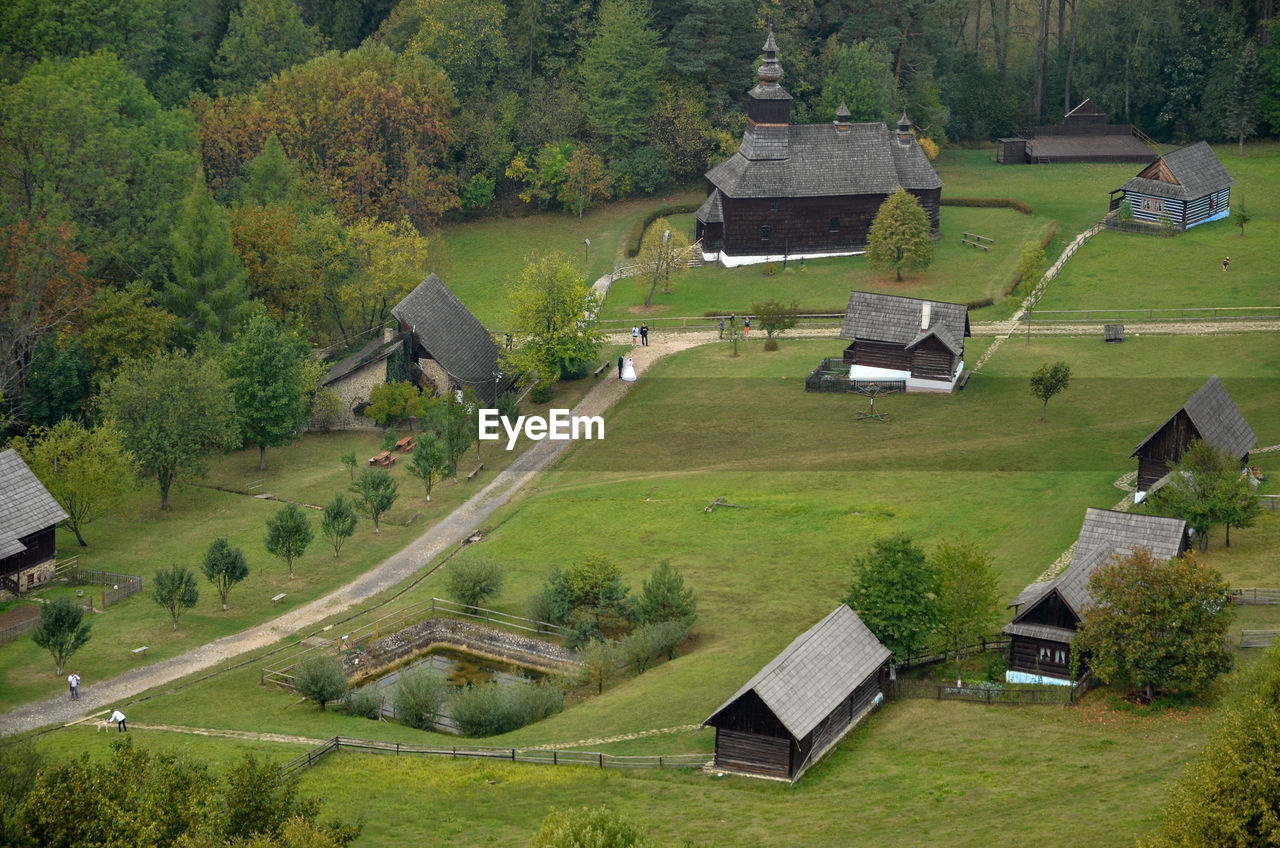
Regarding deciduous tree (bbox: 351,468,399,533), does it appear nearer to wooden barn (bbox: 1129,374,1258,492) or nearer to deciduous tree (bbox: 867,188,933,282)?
wooden barn (bbox: 1129,374,1258,492)

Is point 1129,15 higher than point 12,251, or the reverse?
point 1129,15

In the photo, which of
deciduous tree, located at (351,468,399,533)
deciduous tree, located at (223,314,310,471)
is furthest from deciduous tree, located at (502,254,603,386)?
deciduous tree, located at (351,468,399,533)

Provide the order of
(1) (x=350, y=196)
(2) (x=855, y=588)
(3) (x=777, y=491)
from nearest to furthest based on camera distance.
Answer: (2) (x=855, y=588)
(3) (x=777, y=491)
(1) (x=350, y=196)

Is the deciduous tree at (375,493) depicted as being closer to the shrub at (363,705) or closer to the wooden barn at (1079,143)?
the shrub at (363,705)

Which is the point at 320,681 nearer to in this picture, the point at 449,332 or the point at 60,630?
the point at 60,630

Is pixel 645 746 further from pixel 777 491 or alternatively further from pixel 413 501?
pixel 413 501

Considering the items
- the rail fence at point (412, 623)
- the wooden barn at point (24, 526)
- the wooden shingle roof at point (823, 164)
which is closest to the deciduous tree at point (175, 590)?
the rail fence at point (412, 623)

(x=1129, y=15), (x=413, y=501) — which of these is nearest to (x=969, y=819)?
(x=413, y=501)

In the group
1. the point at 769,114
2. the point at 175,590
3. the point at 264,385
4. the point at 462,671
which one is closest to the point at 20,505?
the point at 175,590
